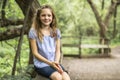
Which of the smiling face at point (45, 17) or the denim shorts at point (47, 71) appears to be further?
the smiling face at point (45, 17)

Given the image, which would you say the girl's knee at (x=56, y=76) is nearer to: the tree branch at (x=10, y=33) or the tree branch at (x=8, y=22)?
the tree branch at (x=10, y=33)

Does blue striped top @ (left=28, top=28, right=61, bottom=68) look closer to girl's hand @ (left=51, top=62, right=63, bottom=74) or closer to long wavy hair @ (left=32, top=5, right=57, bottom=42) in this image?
long wavy hair @ (left=32, top=5, right=57, bottom=42)

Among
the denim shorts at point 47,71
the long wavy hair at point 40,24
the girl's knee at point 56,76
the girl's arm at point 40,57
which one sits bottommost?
the girl's knee at point 56,76

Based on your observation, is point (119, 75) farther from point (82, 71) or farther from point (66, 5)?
point (66, 5)

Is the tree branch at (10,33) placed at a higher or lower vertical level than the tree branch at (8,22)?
lower

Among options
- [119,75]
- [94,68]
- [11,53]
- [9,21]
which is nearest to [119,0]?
[94,68]

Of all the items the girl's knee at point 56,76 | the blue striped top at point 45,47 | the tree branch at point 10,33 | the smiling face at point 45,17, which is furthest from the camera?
the tree branch at point 10,33

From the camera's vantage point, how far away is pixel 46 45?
15.8 ft

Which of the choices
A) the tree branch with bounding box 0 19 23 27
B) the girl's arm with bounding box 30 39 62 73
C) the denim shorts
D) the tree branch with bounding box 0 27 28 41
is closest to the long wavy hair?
the girl's arm with bounding box 30 39 62 73

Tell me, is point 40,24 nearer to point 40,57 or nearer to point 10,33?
point 40,57

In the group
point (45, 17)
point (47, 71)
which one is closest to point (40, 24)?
point (45, 17)

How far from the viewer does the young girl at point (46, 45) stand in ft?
15.3

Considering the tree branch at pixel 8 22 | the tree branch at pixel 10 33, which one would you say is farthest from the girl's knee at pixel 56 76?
the tree branch at pixel 8 22

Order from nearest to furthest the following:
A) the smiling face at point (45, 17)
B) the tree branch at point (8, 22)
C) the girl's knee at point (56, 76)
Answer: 1. the girl's knee at point (56, 76)
2. the smiling face at point (45, 17)
3. the tree branch at point (8, 22)
